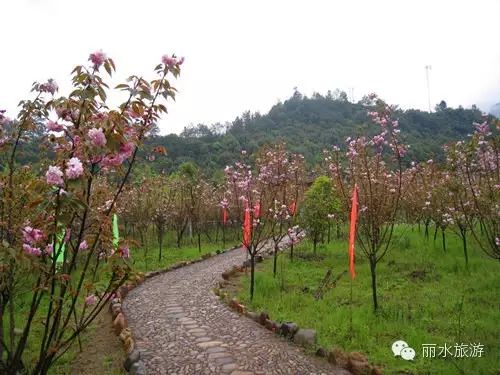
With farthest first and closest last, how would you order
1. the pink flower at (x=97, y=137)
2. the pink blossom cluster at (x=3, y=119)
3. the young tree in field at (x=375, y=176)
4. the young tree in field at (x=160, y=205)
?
the young tree in field at (x=160, y=205) < the young tree in field at (x=375, y=176) < the pink blossom cluster at (x=3, y=119) < the pink flower at (x=97, y=137)

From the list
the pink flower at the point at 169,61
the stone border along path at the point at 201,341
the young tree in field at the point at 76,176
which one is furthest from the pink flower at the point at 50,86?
the stone border along path at the point at 201,341

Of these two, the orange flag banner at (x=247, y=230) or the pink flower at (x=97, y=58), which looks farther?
the orange flag banner at (x=247, y=230)

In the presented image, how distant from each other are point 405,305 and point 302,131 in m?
72.9

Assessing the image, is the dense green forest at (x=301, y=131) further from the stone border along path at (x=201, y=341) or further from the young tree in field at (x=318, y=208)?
the stone border along path at (x=201, y=341)

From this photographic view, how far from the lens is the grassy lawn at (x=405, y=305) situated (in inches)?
243

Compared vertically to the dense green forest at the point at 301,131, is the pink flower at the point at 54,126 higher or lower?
lower

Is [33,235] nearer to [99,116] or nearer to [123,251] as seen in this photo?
[123,251]

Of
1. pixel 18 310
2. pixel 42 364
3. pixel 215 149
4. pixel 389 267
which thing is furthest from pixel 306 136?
pixel 42 364

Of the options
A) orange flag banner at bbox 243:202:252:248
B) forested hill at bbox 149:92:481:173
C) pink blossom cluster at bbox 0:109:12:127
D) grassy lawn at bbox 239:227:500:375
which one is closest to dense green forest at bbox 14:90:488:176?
forested hill at bbox 149:92:481:173

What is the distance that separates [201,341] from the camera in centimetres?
686

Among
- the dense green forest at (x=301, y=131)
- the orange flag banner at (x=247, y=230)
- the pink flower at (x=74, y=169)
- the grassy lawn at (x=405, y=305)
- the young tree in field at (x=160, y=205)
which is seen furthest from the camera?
the dense green forest at (x=301, y=131)

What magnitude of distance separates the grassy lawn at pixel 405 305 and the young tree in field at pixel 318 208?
2971mm

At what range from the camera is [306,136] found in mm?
75562

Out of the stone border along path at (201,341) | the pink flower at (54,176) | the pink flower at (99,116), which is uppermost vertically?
the pink flower at (99,116)
